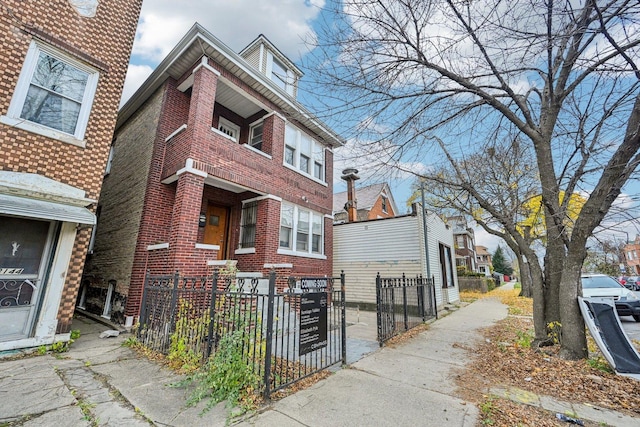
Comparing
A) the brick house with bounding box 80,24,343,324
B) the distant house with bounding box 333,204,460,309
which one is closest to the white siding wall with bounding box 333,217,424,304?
the distant house with bounding box 333,204,460,309

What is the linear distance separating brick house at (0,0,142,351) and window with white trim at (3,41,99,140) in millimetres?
17

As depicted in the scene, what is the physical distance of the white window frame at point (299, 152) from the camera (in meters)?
11.0

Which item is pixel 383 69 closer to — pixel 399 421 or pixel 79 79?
pixel 399 421

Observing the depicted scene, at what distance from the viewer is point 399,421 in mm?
3025

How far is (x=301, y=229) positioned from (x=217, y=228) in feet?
10.5

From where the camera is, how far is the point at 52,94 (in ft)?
19.6

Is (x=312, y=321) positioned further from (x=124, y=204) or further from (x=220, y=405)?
(x=124, y=204)

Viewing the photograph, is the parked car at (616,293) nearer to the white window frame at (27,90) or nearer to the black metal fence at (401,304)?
the black metal fence at (401,304)

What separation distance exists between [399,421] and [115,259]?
945 centimetres

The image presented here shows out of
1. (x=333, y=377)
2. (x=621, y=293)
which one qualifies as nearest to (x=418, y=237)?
(x=621, y=293)

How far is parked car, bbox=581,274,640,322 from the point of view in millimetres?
9141

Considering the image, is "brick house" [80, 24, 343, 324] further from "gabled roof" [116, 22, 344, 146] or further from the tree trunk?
the tree trunk

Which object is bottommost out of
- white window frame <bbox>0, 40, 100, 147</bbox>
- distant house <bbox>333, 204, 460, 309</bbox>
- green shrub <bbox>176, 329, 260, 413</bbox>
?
green shrub <bbox>176, 329, 260, 413</bbox>

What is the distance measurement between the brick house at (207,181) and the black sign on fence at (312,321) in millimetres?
4114
